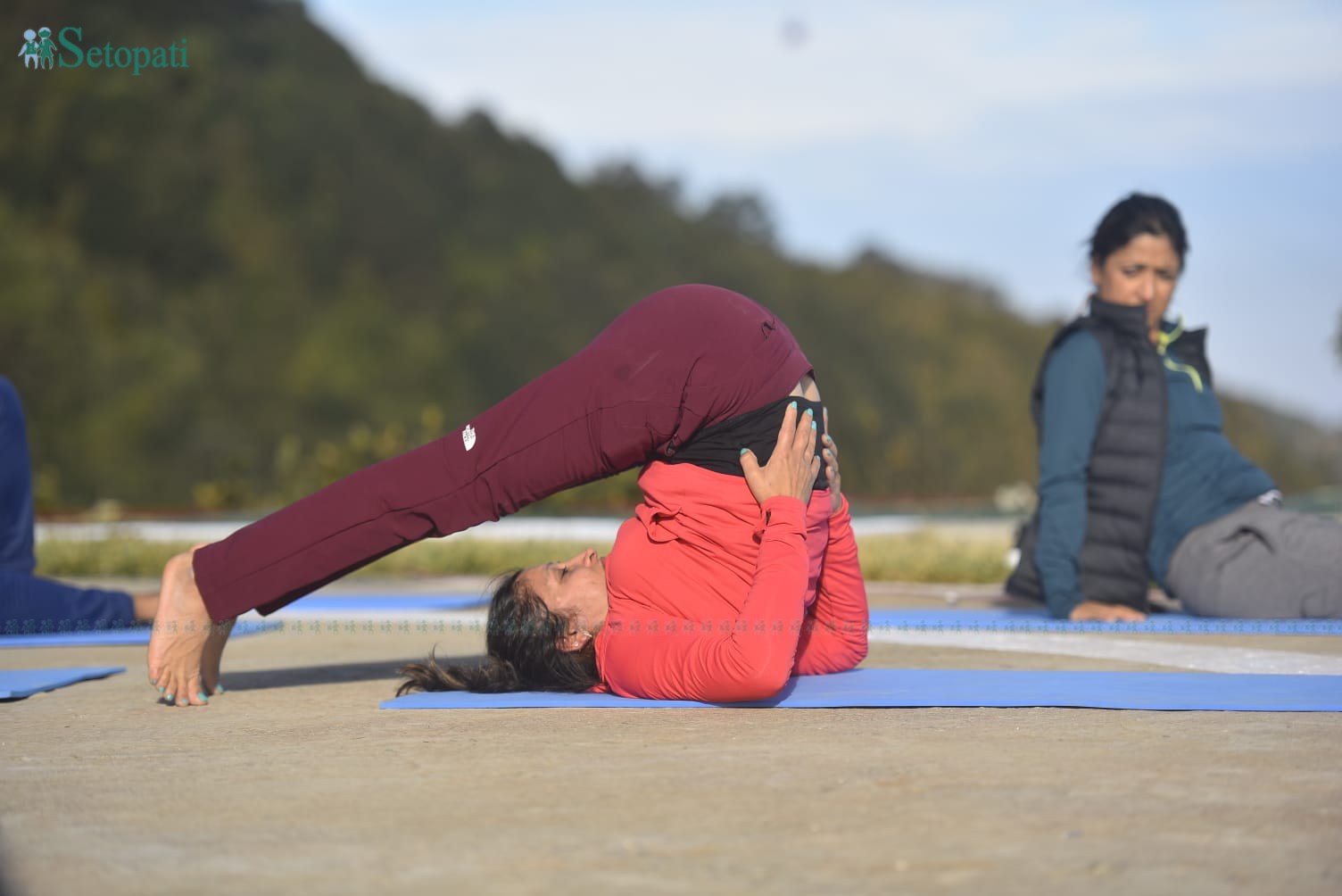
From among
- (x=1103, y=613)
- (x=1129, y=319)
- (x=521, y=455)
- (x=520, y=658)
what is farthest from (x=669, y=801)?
(x=1129, y=319)

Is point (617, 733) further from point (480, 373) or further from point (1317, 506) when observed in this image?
point (480, 373)

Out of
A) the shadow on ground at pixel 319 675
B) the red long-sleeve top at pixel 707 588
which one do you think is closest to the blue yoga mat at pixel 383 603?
the shadow on ground at pixel 319 675

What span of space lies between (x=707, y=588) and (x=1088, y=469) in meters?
2.41

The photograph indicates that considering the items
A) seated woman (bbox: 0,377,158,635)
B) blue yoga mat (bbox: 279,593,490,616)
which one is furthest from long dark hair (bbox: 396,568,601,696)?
blue yoga mat (bbox: 279,593,490,616)

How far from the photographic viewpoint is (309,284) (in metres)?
33.7

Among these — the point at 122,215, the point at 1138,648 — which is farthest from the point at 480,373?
the point at 1138,648

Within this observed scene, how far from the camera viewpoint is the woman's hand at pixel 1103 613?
18.7ft

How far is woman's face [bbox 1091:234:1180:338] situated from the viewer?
6.04 metres

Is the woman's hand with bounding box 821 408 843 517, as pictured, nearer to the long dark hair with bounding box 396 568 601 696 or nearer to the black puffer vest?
the long dark hair with bounding box 396 568 601 696

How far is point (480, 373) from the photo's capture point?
1288 inches

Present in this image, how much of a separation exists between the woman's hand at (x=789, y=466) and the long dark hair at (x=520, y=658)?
656 mm

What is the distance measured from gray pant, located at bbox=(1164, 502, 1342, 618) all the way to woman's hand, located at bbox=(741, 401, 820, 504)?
99.2 inches

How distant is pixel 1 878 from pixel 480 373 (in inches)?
1212

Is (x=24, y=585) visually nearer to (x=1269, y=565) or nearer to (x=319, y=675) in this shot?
(x=319, y=675)
